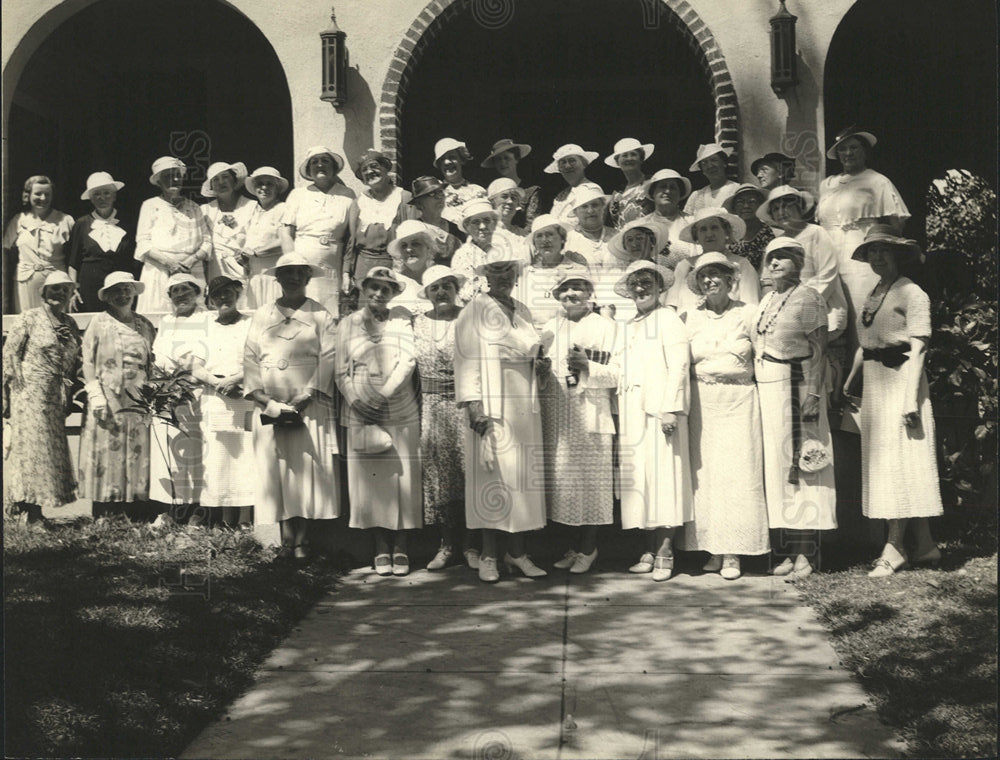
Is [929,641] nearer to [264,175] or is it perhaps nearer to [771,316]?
[771,316]

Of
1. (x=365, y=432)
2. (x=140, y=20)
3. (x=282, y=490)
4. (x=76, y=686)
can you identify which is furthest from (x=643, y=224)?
(x=140, y=20)

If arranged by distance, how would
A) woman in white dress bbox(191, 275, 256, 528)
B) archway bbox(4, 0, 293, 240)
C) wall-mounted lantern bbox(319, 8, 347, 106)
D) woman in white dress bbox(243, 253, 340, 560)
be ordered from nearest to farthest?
1. woman in white dress bbox(243, 253, 340, 560)
2. woman in white dress bbox(191, 275, 256, 528)
3. wall-mounted lantern bbox(319, 8, 347, 106)
4. archway bbox(4, 0, 293, 240)

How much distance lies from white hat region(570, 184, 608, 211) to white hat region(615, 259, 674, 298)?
0.75 metres

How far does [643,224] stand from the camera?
24.2 ft

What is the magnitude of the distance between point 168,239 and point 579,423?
3550 mm

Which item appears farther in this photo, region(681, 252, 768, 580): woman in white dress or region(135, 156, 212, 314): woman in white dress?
region(135, 156, 212, 314): woman in white dress

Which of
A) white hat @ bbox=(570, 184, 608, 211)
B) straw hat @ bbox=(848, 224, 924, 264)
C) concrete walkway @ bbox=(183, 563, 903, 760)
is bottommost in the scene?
concrete walkway @ bbox=(183, 563, 903, 760)

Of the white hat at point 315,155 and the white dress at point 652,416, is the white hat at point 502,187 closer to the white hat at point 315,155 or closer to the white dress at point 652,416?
the white hat at point 315,155

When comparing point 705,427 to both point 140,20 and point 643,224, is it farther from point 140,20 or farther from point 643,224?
point 140,20

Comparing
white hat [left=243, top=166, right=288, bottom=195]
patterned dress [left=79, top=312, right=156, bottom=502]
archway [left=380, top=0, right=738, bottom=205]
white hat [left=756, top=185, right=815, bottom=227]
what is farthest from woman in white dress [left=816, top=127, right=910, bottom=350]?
patterned dress [left=79, top=312, right=156, bottom=502]

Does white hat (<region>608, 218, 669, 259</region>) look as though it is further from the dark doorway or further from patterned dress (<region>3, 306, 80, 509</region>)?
the dark doorway

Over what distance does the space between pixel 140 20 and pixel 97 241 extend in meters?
3.31

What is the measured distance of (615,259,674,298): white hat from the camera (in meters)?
7.17

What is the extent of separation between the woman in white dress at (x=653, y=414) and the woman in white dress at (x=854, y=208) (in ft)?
4.32
